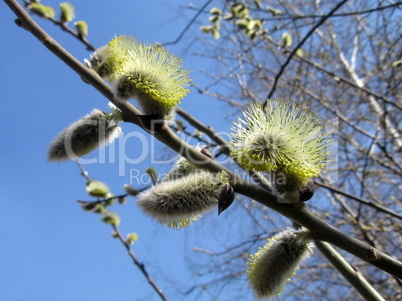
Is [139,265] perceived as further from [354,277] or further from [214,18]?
[214,18]

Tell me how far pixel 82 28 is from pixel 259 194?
1403 millimetres

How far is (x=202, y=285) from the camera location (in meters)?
3.30

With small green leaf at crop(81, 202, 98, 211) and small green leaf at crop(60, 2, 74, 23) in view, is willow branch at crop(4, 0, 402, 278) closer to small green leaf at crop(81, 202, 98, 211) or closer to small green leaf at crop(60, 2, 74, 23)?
small green leaf at crop(60, 2, 74, 23)

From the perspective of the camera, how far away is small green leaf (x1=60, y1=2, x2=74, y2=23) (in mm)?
1890

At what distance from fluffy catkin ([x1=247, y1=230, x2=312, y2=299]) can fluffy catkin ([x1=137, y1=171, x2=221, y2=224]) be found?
234 mm

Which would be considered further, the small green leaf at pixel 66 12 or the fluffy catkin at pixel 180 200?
the small green leaf at pixel 66 12

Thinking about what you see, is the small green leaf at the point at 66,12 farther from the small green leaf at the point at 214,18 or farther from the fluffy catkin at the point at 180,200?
the small green leaf at the point at 214,18

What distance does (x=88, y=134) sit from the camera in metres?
1.24

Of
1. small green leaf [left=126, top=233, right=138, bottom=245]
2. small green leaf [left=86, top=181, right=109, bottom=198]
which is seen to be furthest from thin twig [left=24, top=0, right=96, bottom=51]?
small green leaf [left=126, top=233, right=138, bottom=245]

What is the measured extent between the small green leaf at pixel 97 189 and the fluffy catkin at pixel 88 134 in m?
0.85

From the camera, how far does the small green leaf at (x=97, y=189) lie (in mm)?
2100

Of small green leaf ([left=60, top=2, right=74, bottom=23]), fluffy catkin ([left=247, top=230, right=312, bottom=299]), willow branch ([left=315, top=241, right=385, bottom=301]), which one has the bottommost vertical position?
willow branch ([left=315, top=241, right=385, bottom=301])

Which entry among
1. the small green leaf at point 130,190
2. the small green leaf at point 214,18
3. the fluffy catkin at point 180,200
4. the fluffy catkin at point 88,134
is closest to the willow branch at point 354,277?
the fluffy catkin at point 180,200

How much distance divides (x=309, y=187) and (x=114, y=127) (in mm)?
641
